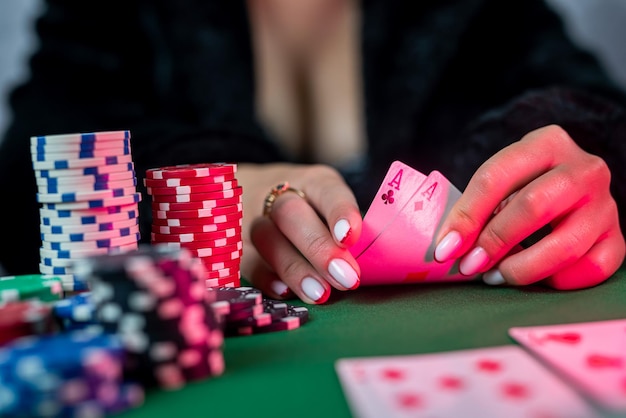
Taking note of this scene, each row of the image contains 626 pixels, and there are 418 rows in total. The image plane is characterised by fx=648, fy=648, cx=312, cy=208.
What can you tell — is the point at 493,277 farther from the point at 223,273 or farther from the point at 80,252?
the point at 80,252

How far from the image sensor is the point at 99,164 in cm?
123

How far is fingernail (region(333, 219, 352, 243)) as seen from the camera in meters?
1.29

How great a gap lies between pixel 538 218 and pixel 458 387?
0.58 meters

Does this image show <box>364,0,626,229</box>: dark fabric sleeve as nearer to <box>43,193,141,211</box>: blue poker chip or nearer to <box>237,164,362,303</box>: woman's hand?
<box>237,164,362,303</box>: woman's hand

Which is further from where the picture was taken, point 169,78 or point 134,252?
point 169,78

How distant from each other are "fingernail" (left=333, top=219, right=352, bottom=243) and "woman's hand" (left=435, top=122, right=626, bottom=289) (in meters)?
0.20

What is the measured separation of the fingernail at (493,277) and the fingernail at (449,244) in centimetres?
14

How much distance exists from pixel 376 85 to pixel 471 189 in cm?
158

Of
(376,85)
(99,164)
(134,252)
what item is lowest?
(134,252)

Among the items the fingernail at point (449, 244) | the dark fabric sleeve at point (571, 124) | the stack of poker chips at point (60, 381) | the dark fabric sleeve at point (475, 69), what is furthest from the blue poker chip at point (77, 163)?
the dark fabric sleeve at point (475, 69)

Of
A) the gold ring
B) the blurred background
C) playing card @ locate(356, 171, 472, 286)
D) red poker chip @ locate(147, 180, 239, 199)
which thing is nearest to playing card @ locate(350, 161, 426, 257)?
playing card @ locate(356, 171, 472, 286)

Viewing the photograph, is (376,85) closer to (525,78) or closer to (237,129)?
(525,78)

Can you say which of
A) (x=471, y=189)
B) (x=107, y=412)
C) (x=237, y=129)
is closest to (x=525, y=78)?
(x=237, y=129)

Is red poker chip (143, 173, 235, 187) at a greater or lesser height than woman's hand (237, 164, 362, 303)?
greater
